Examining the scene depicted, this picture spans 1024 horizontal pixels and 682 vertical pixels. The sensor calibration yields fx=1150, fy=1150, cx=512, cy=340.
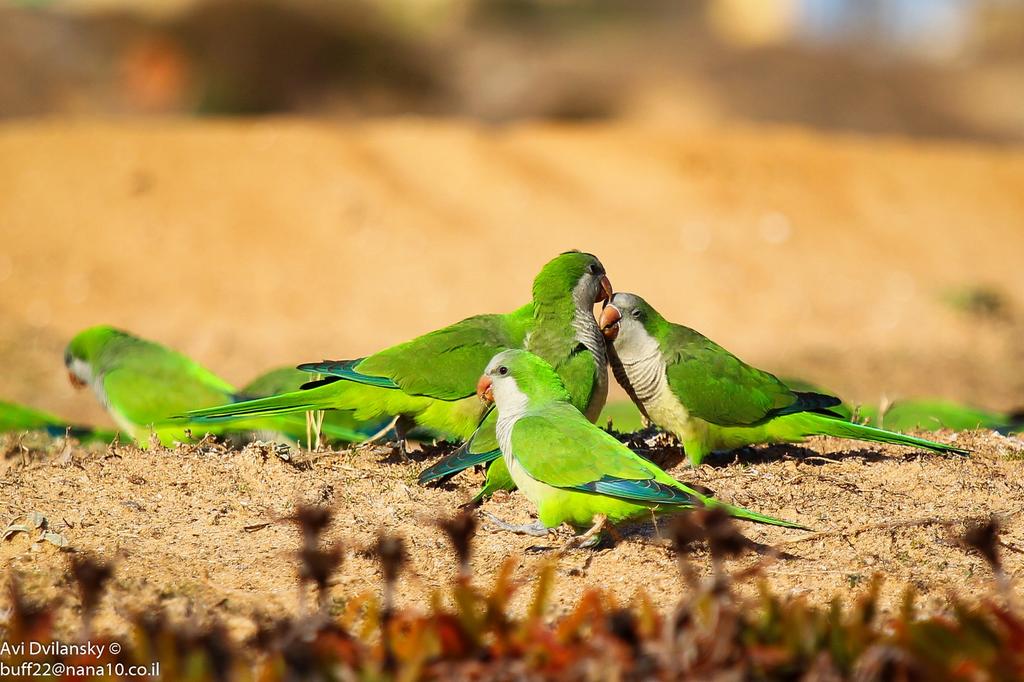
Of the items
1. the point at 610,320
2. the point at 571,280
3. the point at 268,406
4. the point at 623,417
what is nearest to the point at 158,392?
the point at 268,406

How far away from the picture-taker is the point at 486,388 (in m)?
4.39

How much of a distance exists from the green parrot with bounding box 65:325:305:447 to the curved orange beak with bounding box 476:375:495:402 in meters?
1.35

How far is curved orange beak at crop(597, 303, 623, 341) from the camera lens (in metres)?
4.89

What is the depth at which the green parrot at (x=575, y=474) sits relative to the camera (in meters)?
3.67

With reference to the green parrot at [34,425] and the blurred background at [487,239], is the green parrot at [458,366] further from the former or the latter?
the blurred background at [487,239]

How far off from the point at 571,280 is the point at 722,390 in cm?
78

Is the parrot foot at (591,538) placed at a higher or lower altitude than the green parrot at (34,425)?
lower

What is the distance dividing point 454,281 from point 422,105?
16.2 m

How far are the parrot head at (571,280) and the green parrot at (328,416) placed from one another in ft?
3.13

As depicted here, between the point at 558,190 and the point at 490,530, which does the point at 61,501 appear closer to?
the point at 490,530

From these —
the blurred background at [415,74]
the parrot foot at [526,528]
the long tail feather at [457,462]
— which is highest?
the blurred background at [415,74]

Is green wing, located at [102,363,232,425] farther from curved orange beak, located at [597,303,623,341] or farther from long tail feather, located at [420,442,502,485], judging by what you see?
curved orange beak, located at [597,303,623,341]

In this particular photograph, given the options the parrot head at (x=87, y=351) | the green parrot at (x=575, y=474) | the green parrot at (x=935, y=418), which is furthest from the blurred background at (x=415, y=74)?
the green parrot at (x=575, y=474)

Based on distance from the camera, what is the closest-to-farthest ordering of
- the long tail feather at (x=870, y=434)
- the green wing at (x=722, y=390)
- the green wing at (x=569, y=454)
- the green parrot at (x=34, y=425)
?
the green wing at (x=569, y=454), the long tail feather at (x=870, y=434), the green wing at (x=722, y=390), the green parrot at (x=34, y=425)
